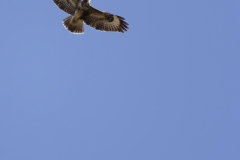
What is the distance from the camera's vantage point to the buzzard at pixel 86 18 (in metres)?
12.2

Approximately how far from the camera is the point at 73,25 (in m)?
12.6

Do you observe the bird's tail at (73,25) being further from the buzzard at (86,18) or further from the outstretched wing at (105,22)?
the outstretched wing at (105,22)

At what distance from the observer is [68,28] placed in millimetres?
12586

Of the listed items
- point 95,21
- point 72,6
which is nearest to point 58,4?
point 72,6

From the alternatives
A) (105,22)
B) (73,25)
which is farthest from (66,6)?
(105,22)

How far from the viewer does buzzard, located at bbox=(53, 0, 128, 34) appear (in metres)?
12.2

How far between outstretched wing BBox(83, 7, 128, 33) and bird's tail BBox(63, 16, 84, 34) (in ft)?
0.70

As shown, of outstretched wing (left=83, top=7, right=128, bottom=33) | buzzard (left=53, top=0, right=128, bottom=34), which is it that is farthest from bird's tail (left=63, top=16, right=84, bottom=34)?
outstretched wing (left=83, top=7, right=128, bottom=33)

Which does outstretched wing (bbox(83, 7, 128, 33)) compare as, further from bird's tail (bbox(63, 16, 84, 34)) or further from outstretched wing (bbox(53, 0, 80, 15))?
outstretched wing (bbox(53, 0, 80, 15))

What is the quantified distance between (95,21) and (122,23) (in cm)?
83

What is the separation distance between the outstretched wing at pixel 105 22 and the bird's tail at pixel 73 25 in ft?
0.70

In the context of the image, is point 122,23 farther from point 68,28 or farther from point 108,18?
point 68,28

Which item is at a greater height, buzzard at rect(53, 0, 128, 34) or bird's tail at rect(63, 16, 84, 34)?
buzzard at rect(53, 0, 128, 34)

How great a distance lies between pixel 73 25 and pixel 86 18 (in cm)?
44
